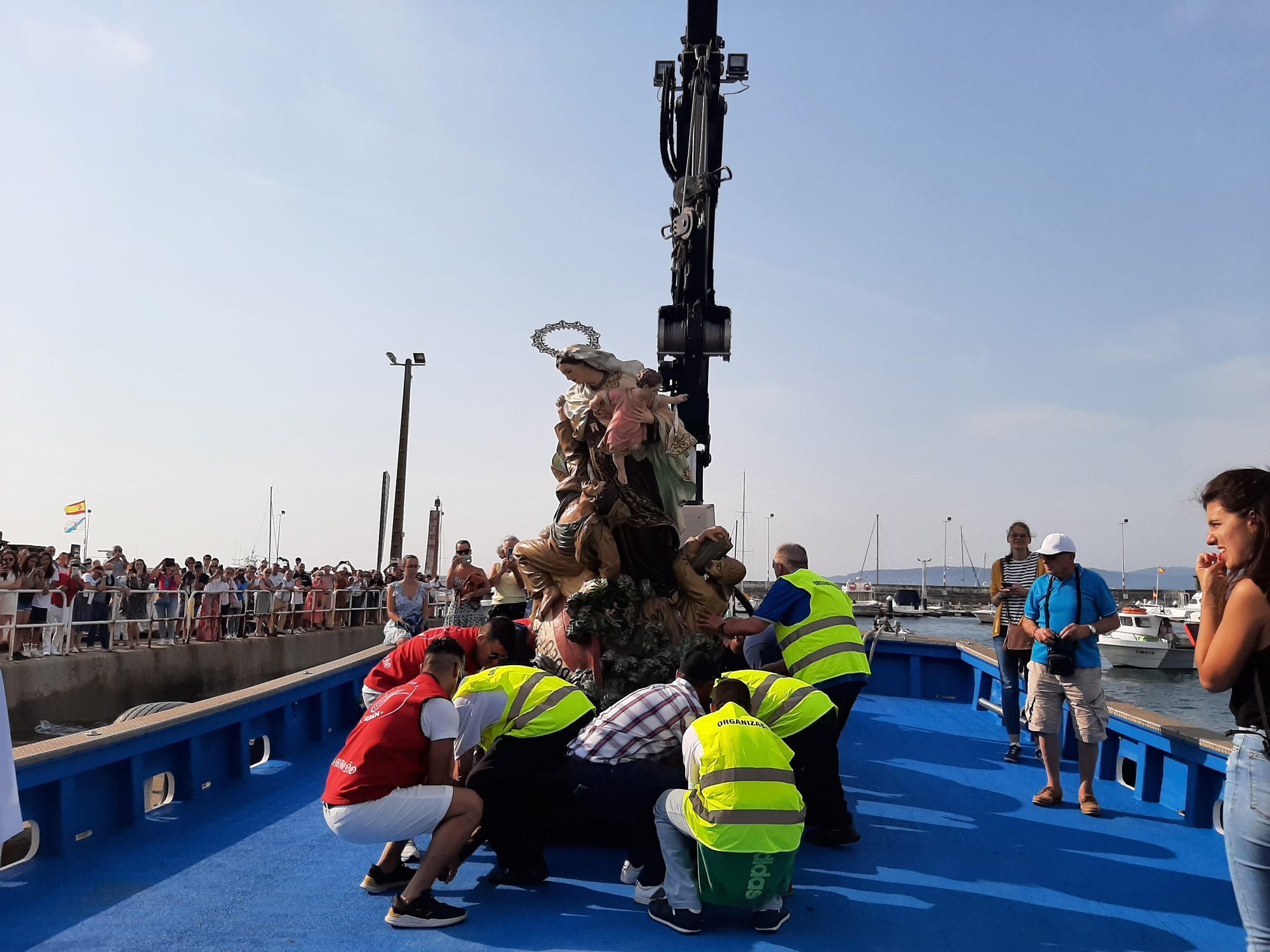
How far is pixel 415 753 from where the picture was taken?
3.96 metres

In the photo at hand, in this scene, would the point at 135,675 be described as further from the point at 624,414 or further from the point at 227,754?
the point at 624,414

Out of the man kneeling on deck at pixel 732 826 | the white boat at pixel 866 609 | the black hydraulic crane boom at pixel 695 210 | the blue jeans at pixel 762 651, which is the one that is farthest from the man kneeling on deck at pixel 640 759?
the white boat at pixel 866 609

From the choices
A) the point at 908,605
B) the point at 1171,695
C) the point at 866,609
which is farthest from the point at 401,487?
the point at 908,605

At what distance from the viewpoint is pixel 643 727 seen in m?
4.28

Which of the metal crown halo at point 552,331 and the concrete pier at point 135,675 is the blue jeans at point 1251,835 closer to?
the metal crown halo at point 552,331

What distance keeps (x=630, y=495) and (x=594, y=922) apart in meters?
2.89

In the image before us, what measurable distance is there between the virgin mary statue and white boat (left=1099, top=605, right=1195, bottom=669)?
112 ft

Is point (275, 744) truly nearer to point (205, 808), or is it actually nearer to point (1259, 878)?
point (205, 808)

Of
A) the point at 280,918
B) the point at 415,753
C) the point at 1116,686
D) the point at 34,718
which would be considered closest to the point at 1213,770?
the point at 415,753

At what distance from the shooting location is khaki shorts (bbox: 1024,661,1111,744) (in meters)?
5.54

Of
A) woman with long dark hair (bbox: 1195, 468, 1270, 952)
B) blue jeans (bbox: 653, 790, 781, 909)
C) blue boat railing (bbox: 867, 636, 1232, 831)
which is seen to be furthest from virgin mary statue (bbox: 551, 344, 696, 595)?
woman with long dark hair (bbox: 1195, 468, 1270, 952)

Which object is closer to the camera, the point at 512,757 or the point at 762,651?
the point at 512,757

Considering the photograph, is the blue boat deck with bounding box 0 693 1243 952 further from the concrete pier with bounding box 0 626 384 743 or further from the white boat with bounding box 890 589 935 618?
the white boat with bounding box 890 589 935 618

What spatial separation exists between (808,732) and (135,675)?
11436 millimetres
